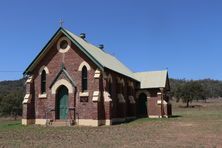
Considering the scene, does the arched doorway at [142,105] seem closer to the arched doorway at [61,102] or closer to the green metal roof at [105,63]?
the green metal roof at [105,63]

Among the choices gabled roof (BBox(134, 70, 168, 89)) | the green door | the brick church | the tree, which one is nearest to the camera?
the brick church

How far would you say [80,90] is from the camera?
1214 inches

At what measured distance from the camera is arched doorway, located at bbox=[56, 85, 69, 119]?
31.7 metres

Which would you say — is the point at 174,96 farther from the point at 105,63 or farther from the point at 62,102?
the point at 62,102

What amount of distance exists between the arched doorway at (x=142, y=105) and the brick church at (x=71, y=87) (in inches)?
304

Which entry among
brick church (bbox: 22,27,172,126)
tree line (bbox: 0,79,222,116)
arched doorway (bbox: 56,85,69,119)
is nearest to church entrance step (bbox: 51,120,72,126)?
brick church (bbox: 22,27,172,126)

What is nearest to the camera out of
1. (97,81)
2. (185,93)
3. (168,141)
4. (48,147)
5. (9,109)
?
(48,147)

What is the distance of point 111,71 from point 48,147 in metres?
17.9

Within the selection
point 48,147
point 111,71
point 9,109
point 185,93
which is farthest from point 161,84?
point 185,93

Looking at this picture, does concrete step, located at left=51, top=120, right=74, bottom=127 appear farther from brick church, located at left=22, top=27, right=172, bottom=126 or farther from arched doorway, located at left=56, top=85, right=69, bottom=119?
arched doorway, located at left=56, top=85, right=69, bottom=119

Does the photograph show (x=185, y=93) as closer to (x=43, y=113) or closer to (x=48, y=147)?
(x=43, y=113)

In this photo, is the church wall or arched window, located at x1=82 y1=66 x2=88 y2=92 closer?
the church wall

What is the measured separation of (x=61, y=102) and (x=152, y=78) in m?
17.1

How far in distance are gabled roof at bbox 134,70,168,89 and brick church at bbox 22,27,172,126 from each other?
7.65 metres
